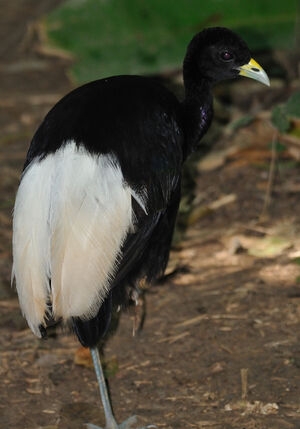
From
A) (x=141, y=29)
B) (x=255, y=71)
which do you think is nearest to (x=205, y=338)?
(x=255, y=71)

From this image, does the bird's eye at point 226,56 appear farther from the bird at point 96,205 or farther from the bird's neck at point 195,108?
the bird at point 96,205

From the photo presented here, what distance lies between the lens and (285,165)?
494 centimetres

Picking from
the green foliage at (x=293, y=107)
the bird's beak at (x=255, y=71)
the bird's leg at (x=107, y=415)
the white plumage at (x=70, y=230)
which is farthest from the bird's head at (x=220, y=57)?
the bird's leg at (x=107, y=415)

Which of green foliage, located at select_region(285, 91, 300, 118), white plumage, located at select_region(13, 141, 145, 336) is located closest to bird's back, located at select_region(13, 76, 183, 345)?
white plumage, located at select_region(13, 141, 145, 336)

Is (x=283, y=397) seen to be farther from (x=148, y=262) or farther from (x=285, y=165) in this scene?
(x=285, y=165)

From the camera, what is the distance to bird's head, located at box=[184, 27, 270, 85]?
11.1 feet

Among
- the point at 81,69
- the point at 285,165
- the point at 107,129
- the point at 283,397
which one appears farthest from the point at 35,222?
the point at 285,165

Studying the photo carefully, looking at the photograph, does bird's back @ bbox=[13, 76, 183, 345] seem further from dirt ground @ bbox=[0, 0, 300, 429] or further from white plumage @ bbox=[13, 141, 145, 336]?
dirt ground @ bbox=[0, 0, 300, 429]

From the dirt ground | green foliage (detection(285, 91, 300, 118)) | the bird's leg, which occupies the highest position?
green foliage (detection(285, 91, 300, 118))

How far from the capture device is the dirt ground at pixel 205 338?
10.2ft

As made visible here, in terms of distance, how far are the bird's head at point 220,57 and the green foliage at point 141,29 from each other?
1.44 meters

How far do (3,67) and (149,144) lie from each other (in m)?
A: 4.33

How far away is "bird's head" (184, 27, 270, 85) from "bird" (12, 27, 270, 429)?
286 millimetres

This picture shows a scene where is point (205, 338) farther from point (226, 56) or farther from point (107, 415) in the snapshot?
point (226, 56)
